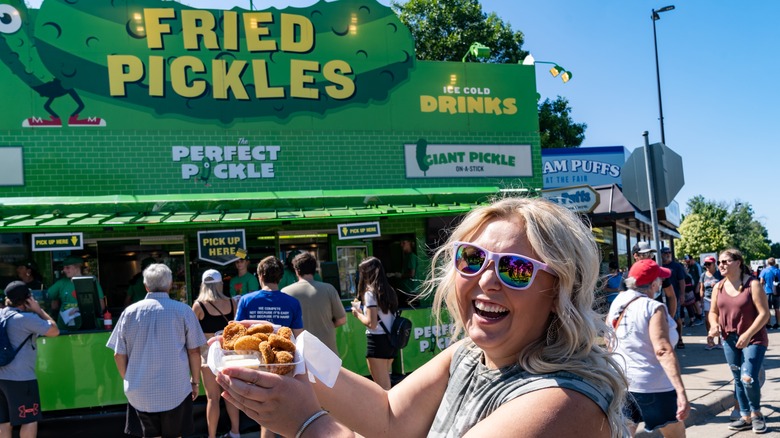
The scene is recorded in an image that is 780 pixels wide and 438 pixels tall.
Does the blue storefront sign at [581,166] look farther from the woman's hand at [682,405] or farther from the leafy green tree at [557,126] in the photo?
the woman's hand at [682,405]

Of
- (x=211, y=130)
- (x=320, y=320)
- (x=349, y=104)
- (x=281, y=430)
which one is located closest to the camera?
(x=281, y=430)

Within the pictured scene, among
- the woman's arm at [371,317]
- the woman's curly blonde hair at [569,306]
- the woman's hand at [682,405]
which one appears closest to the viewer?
the woman's curly blonde hair at [569,306]

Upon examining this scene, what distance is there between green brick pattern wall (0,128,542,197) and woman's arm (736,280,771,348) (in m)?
6.23

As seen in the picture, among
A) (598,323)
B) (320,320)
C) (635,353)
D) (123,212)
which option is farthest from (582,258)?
(123,212)

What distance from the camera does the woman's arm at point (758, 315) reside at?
19.6 ft

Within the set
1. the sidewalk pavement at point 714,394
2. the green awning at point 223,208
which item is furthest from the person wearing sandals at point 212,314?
the green awning at point 223,208

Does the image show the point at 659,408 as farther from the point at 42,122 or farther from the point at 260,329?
the point at 42,122

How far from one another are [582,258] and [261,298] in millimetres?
4249

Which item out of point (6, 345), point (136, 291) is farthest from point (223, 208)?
point (6, 345)

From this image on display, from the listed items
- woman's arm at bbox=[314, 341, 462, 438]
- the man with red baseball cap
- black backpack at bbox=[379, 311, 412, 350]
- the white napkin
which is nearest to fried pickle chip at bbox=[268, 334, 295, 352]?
the white napkin

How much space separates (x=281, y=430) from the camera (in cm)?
163

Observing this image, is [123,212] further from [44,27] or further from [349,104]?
[349,104]

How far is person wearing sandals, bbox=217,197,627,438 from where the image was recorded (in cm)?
161

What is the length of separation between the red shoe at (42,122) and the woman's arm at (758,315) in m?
10.5
